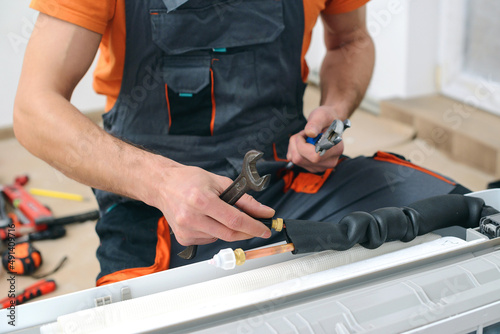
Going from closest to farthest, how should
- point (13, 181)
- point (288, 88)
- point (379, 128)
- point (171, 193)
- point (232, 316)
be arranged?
point (232, 316) → point (171, 193) → point (288, 88) → point (13, 181) → point (379, 128)

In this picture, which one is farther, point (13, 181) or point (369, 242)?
point (13, 181)

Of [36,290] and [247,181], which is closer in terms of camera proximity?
[247,181]

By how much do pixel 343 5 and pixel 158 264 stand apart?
2.35 feet

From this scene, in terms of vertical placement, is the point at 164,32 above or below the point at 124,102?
above

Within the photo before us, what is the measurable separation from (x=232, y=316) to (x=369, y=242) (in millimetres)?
245

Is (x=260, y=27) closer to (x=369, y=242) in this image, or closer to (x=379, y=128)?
(x=369, y=242)

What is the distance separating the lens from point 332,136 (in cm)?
85

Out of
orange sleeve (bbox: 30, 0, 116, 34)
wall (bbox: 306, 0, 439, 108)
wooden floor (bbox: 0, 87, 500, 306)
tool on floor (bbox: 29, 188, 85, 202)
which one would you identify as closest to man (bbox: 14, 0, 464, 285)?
orange sleeve (bbox: 30, 0, 116, 34)

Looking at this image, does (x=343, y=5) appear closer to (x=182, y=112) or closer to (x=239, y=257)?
(x=182, y=112)

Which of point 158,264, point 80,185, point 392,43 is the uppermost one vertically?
point 158,264

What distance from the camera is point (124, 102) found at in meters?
1.04

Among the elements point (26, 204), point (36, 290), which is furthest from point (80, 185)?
point (36, 290)

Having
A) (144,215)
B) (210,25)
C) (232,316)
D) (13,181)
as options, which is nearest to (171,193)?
(232,316)

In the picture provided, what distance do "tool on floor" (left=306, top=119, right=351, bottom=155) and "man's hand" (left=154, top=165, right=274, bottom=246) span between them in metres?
0.21
